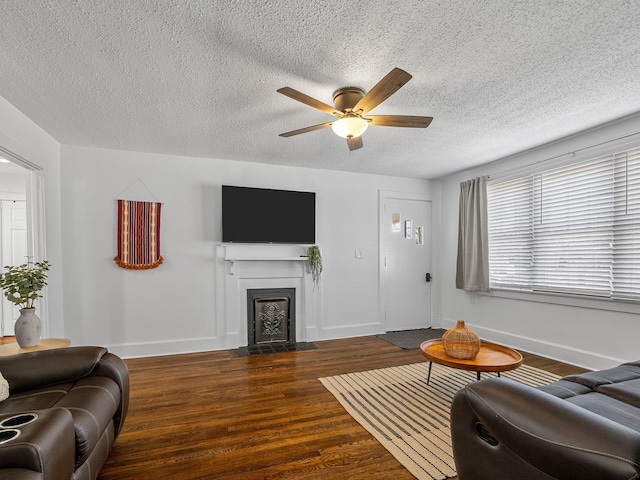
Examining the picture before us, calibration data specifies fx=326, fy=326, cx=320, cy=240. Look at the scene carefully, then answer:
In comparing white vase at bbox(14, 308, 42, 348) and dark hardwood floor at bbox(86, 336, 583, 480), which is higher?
white vase at bbox(14, 308, 42, 348)

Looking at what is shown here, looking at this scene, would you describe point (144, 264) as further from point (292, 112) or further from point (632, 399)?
point (632, 399)

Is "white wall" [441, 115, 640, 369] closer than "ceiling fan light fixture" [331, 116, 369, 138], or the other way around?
"ceiling fan light fixture" [331, 116, 369, 138]

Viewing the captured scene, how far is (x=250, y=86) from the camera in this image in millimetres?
2398

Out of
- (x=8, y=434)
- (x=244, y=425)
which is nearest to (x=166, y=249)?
(x=244, y=425)

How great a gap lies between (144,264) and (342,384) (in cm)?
270

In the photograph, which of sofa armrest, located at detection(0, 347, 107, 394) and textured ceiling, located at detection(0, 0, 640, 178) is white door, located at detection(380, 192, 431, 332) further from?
sofa armrest, located at detection(0, 347, 107, 394)

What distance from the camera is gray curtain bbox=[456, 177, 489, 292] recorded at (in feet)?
14.8

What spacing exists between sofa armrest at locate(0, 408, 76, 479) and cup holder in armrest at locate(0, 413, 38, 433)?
0.9 inches

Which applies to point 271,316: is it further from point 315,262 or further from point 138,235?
point 138,235

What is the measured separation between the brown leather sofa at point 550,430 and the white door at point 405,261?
3578 millimetres

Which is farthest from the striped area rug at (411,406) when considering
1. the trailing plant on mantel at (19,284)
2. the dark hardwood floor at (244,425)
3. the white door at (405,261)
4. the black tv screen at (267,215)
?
the trailing plant on mantel at (19,284)

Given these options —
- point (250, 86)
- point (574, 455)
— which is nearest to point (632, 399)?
point (574, 455)

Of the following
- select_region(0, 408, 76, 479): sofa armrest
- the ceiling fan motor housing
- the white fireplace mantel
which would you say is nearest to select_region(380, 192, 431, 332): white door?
the white fireplace mantel

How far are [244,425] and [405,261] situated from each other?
3689 mm
